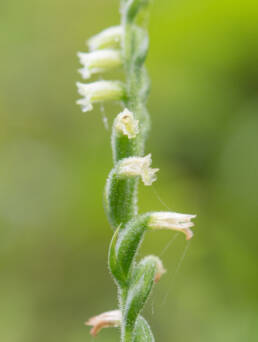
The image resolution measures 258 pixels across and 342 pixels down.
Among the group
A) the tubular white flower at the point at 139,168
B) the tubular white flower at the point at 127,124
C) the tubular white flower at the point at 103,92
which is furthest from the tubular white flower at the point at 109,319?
the tubular white flower at the point at 103,92

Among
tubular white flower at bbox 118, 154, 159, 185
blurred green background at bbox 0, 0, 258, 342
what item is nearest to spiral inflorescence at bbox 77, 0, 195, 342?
tubular white flower at bbox 118, 154, 159, 185

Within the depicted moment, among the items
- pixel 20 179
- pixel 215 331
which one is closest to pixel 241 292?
pixel 215 331

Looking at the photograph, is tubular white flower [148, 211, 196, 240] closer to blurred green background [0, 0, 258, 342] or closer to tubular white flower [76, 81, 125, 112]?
tubular white flower [76, 81, 125, 112]

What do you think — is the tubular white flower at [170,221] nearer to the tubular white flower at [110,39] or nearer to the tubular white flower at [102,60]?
the tubular white flower at [102,60]

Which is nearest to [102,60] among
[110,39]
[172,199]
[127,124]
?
[110,39]

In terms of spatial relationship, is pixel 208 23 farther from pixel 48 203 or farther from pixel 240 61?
pixel 48 203

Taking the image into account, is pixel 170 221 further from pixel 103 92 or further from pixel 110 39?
pixel 110 39
